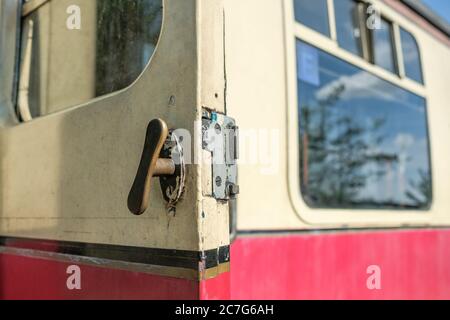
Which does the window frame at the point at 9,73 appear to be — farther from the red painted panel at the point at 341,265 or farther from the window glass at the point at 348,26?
the window glass at the point at 348,26

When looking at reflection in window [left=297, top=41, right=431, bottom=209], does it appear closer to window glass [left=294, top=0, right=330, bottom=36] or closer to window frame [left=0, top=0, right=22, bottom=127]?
window glass [left=294, top=0, right=330, bottom=36]

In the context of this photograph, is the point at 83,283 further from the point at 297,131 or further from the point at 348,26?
the point at 348,26

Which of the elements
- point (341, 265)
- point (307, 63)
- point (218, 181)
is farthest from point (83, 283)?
point (307, 63)

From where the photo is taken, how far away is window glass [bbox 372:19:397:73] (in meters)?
2.13

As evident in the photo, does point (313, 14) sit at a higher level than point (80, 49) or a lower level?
higher

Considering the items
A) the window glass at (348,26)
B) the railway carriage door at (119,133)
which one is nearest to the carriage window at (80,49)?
the railway carriage door at (119,133)

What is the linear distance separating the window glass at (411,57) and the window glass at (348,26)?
0.40 meters

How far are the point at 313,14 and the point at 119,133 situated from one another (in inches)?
34.9

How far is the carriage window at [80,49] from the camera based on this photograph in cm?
130

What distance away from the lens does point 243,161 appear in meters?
1.37

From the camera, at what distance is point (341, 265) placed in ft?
5.47

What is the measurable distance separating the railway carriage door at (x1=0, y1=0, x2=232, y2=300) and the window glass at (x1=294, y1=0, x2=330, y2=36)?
0.58 metres
